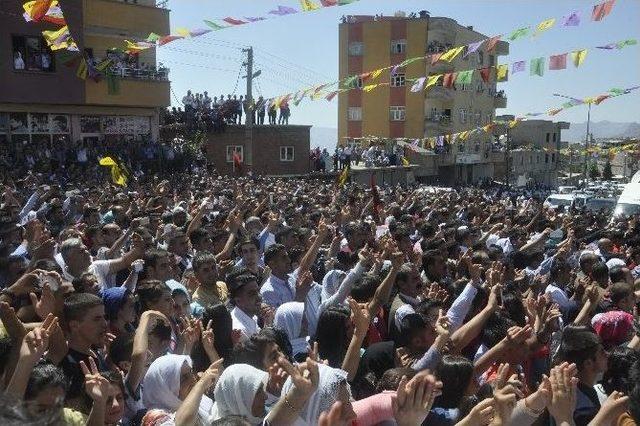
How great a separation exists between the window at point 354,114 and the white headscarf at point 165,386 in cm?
4319

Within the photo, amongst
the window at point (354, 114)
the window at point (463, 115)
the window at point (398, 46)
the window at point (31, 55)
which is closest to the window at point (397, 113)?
the window at point (354, 114)

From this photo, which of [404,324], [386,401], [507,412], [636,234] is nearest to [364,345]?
[404,324]

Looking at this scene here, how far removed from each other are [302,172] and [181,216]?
2308 centimetres

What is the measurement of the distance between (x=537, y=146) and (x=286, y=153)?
32382 millimetres

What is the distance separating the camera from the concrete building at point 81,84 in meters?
22.2

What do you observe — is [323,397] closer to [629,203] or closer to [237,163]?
[629,203]

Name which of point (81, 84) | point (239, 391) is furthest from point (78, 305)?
point (81, 84)

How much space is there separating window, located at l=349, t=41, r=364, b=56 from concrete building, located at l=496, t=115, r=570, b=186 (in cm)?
1525

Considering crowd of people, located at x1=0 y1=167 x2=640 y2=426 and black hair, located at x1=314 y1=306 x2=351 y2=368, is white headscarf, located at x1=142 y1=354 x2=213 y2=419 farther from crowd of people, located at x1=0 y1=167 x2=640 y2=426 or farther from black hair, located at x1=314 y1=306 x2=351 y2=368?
black hair, located at x1=314 y1=306 x2=351 y2=368

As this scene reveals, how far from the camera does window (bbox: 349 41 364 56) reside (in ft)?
146

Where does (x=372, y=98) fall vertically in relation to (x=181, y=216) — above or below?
above

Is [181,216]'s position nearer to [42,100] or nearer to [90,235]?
[90,235]

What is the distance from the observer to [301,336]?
4926mm

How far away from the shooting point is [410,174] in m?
36.6
